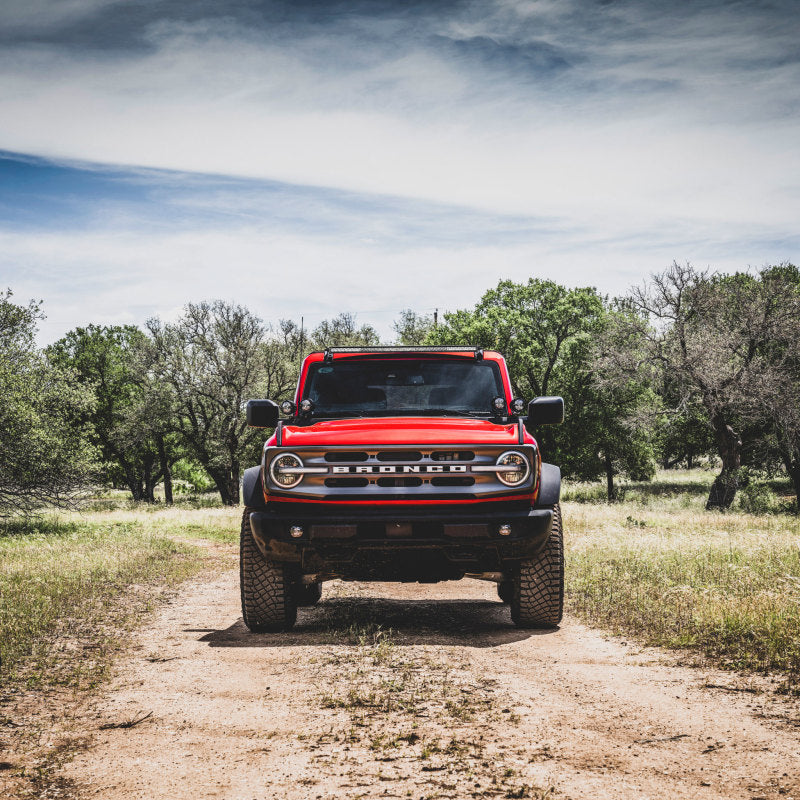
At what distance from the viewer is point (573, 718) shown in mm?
4418

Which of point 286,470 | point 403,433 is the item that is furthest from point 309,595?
point 403,433

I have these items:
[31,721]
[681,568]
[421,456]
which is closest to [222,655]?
[31,721]

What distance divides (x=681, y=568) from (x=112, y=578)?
25.0ft

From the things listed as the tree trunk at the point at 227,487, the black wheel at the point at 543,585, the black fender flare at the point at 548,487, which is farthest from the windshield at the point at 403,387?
the tree trunk at the point at 227,487

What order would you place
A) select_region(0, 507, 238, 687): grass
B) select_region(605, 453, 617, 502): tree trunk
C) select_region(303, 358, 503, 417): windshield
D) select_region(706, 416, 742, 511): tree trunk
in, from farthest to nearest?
select_region(605, 453, 617, 502): tree trunk < select_region(706, 416, 742, 511): tree trunk < select_region(303, 358, 503, 417): windshield < select_region(0, 507, 238, 687): grass

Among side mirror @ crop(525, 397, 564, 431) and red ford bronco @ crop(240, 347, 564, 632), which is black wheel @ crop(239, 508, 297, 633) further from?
side mirror @ crop(525, 397, 564, 431)

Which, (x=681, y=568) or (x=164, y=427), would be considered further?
(x=164, y=427)

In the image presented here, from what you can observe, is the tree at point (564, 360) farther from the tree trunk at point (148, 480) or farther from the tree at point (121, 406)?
the tree trunk at point (148, 480)

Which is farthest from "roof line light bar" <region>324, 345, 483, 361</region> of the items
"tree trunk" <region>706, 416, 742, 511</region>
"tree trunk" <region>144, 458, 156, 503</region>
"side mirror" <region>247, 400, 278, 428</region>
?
"tree trunk" <region>144, 458, 156, 503</region>

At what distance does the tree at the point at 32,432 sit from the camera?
840 inches

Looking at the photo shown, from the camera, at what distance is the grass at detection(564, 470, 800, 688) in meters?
6.02

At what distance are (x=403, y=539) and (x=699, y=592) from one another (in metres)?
4.16

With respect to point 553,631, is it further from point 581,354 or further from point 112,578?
point 581,354

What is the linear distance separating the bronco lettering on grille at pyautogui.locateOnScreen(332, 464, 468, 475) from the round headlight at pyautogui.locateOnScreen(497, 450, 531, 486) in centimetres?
30
